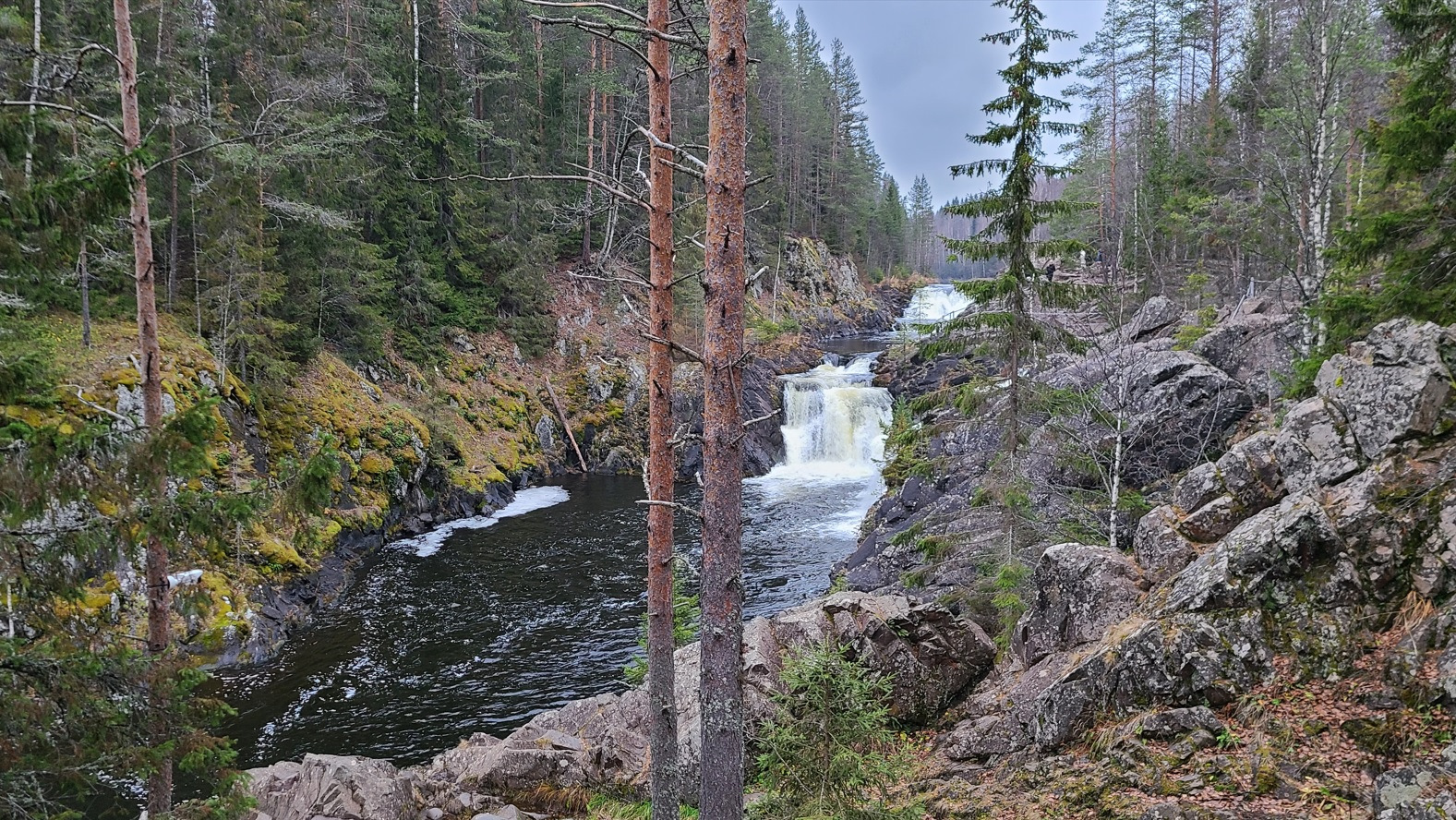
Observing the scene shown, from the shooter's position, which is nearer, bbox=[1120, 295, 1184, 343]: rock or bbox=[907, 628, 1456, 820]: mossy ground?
bbox=[907, 628, 1456, 820]: mossy ground

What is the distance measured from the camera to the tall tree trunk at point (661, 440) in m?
6.30

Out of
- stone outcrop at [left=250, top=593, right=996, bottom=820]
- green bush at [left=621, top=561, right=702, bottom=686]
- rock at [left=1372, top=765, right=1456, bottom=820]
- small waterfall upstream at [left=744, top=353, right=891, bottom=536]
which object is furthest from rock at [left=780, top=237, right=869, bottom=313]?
rock at [left=1372, top=765, right=1456, bottom=820]

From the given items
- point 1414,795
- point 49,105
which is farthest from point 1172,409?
point 49,105

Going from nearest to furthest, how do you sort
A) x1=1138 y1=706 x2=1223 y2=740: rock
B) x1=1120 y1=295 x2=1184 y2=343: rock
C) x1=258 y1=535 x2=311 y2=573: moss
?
1. x1=1138 y1=706 x2=1223 y2=740: rock
2. x1=258 y1=535 x2=311 y2=573: moss
3. x1=1120 y1=295 x2=1184 y2=343: rock

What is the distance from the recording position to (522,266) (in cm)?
3112

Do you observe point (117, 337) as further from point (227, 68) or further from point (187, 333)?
point (227, 68)

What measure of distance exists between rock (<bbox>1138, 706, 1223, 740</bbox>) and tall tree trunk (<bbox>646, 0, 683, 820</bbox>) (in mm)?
4178

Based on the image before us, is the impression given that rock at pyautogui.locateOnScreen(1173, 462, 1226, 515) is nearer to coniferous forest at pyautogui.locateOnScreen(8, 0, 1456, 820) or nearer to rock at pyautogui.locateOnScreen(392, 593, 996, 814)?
coniferous forest at pyautogui.locateOnScreen(8, 0, 1456, 820)

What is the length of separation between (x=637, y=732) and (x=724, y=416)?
6.84 m

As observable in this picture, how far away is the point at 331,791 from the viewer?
829 cm

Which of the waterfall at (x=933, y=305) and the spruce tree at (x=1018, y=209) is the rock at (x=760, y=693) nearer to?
the spruce tree at (x=1018, y=209)

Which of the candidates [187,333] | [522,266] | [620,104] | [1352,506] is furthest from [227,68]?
[1352,506]

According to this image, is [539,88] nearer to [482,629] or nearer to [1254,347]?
[482,629]

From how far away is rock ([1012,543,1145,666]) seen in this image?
8.05 metres
